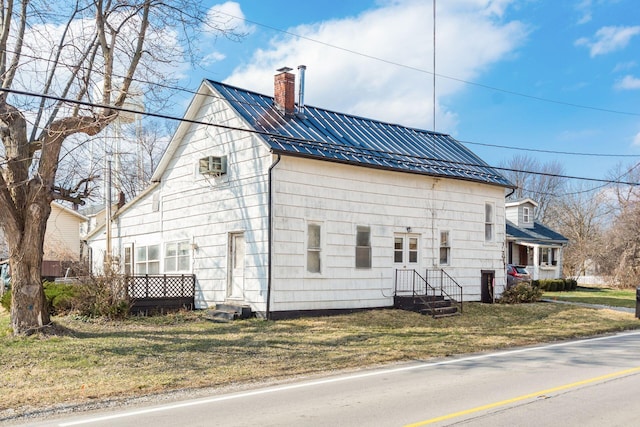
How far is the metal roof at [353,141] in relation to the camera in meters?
17.4

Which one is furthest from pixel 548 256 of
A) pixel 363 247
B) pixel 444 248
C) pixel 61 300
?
pixel 61 300

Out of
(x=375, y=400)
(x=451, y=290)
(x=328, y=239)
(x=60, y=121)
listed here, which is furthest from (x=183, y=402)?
(x=451, y=290)

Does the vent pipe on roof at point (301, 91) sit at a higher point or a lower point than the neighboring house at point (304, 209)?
higher

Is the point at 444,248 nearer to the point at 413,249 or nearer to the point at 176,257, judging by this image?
the point at 413,249

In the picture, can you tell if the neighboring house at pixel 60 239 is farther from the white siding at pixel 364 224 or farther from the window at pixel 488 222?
the window at pixel 488 222

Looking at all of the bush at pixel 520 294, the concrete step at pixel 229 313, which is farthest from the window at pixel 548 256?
the concrete step at pixel 229 313

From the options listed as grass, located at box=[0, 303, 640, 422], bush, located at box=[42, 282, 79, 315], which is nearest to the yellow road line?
grass, located at box=[0, 303, 640, 422]

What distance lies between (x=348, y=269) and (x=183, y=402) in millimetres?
10370

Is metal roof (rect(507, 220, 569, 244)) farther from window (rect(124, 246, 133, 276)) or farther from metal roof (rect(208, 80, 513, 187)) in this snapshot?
window (rect(124, 246, 133, 276))

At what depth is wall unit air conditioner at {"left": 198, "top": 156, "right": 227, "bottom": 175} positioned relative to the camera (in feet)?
59.9

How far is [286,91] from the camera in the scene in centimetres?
1912

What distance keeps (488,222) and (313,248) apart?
27.3 feet

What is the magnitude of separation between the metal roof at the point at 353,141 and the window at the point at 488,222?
3.21ft

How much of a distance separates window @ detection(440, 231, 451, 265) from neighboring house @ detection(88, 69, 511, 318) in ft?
0.13
